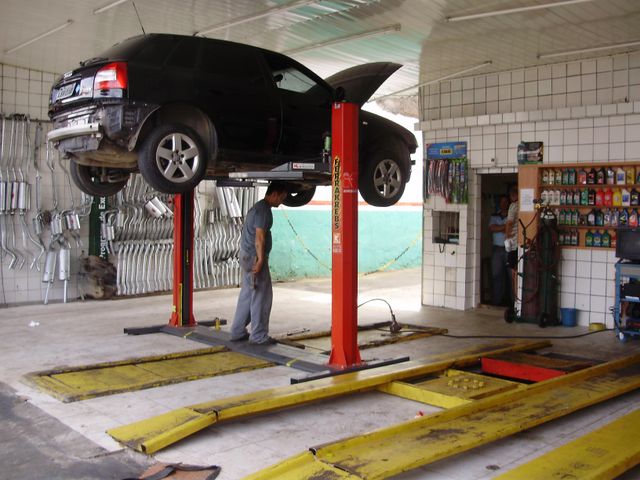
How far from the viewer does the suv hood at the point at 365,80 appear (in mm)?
6562

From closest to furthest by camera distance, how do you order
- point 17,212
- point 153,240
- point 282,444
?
point 282,444
point 17,212
point 153,240

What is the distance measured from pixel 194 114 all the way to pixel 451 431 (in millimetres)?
3406

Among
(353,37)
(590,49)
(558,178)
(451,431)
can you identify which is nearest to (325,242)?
(558,178)

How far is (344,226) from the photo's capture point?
5766mm

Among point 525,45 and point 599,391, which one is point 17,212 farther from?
point 599,391

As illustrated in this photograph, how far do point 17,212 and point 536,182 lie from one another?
744 centimetres

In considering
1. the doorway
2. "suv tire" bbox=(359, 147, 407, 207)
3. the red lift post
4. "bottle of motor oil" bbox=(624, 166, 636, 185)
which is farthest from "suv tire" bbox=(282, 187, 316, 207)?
"bottle of motor oil" bbox=(624, 166, 636, 185)

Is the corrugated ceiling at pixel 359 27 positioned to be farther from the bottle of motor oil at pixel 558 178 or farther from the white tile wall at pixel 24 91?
the bottle of motor oil at pixel 558 178

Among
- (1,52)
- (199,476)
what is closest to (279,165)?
(199,476)

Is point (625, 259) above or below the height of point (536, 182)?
below

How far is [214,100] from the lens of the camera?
5676 millimetres

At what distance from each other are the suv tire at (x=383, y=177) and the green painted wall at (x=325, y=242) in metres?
6.90

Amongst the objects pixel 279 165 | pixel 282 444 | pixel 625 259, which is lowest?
pixel 282 444

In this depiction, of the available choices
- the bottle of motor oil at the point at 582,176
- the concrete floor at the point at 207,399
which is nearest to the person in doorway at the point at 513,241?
the concrete floor at the point at 207,399
